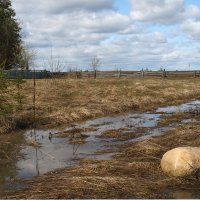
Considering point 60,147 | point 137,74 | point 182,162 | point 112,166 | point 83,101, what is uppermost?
point 137,74

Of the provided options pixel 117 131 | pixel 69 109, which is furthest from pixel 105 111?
pixel 117 131

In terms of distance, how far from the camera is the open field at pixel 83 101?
19.9m

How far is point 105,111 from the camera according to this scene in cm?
2377

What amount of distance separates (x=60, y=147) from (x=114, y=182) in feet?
18.2

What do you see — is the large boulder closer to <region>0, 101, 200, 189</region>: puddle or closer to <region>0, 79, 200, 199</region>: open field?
<region>0, 79, 200, 199</region>: open field

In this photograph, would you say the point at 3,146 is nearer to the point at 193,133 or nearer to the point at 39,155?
the point at 39,155

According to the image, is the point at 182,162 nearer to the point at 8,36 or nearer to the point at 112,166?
the point at 112,166

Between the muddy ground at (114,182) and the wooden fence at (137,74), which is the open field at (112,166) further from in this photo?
the wooden fence at (137,74)

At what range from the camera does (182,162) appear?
9812 mm

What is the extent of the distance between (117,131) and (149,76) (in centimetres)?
4131

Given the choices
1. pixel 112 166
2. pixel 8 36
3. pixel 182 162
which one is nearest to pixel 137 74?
pixel 8 36


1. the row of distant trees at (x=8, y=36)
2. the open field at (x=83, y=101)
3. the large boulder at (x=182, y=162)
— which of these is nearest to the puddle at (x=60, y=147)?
the open field at (x=83, y=101)

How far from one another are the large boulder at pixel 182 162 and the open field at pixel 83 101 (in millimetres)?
8691

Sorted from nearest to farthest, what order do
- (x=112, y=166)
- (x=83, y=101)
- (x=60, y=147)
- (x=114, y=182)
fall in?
(x=114, y=182), (x=112, y=166), (x=60, y=147), (x=83, y=101)
